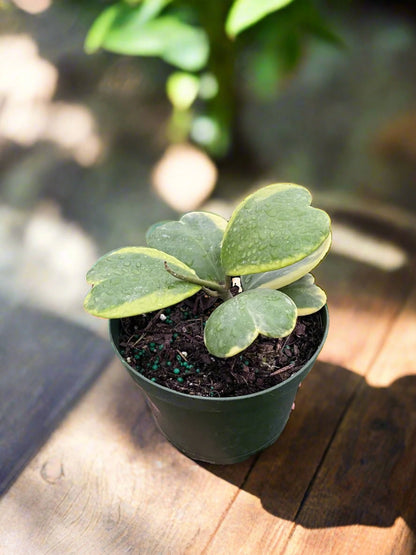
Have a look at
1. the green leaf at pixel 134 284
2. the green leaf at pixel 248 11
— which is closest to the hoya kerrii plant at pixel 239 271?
the green leaf at pixel 134 284

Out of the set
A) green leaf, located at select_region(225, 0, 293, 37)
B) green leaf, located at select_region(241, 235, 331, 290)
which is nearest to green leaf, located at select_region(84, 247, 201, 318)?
green leaf, located at select_region(241, 235, 331, 290)

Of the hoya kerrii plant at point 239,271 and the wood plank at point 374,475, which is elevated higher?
the hoya kerrii plant at point 239,271

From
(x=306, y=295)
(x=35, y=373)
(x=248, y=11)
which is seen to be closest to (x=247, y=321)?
(x=306, y=295)

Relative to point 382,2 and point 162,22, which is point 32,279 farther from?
point 382,2

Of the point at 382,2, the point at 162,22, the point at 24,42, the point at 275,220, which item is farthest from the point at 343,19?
the point at 275,220

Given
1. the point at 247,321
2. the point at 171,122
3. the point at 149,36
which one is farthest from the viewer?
the point at 171,122

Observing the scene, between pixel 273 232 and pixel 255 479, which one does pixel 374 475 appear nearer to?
pixel 255 479

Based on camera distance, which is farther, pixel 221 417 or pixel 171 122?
pixel 171 122

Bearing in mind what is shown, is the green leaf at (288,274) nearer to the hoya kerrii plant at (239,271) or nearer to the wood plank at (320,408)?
the hoya kerrii plant at (239,271)
